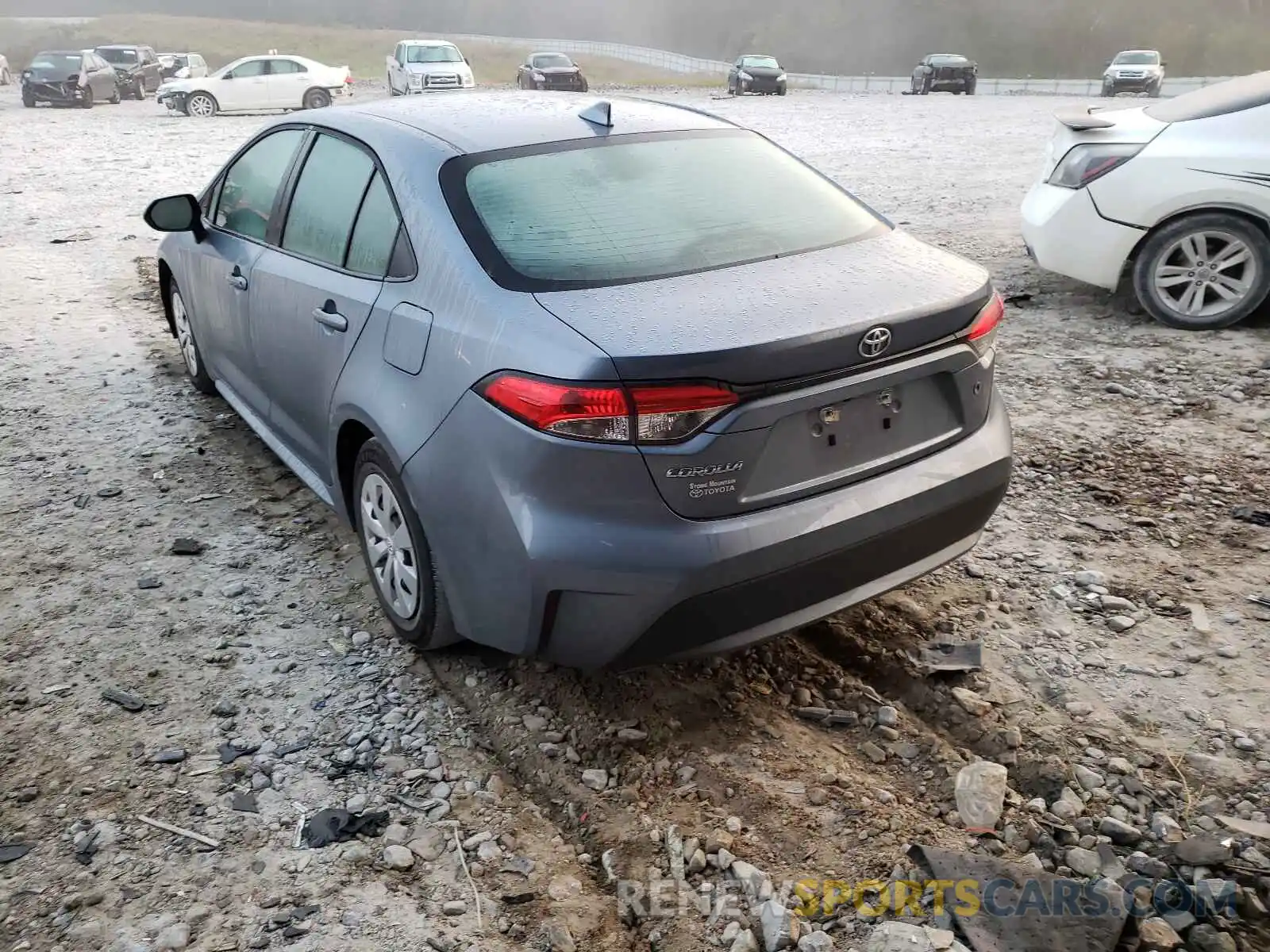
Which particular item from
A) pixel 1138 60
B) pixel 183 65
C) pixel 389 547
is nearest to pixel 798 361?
pixel 389 547

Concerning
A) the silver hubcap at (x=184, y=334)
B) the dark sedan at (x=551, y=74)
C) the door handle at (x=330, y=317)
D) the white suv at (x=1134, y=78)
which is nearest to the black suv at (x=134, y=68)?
the dark sedan at (x=551, y=74)

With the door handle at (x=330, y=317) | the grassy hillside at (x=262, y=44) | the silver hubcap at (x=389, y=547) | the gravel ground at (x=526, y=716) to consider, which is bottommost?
the grassy hillside at (x=262, y=44)

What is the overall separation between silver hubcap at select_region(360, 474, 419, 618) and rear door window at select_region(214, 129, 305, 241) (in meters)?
1.45

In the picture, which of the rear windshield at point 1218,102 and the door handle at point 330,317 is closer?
the door handle at point 330,317

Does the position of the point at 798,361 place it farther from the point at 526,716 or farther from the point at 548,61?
the point at 548,61

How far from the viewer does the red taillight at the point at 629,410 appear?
8.09 feet

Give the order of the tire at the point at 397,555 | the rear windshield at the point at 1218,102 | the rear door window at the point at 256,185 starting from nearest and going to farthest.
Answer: the tire at the point at 397,555 → the rear door window at the point at 256,185 → the rear windshield at the point at 1218,102

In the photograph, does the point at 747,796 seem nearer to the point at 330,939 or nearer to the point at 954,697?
the point at 954,697

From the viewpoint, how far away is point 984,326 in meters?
3.02

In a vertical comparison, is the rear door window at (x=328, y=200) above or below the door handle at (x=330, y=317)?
above

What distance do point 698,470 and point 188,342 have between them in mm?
4204

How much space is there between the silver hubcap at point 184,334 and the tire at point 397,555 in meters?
2.59

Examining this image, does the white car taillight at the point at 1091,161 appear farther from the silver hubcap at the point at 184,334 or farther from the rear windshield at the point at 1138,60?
the rear windshield at the point at 1138,60

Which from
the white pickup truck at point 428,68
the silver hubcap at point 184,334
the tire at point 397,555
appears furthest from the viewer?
the white pickup truck at point 428,68
